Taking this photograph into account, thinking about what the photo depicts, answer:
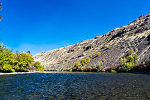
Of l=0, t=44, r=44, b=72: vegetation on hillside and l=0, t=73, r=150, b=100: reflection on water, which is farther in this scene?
l=0, t=44, r=44, b=72: vegetation on hillside

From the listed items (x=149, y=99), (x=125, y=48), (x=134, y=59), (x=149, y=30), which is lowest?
(x=149, y=99)

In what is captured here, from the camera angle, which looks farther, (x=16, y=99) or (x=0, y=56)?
(x=0, y=56)

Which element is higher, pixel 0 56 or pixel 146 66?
pixel 0 56

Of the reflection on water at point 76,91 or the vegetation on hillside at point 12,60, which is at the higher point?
the vegetation on hillside at point 12,60

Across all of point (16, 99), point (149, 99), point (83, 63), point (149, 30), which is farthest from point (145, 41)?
point (16, 99)

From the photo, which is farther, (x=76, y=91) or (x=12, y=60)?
(x=12, y=60)

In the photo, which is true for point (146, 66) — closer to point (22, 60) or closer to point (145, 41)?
point (145, 41)

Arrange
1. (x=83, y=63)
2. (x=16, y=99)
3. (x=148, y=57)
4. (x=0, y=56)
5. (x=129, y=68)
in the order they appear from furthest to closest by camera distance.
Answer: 1. (x=83, y=63)
2. (x=148, y=57)
3. (x=129, y=68)
4. (x=0, y=56)
5. (x=16, y=99)

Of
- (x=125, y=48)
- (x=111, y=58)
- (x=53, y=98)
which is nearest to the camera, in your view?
(x=53, y=98)

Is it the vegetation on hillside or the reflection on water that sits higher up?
the vegetation on hillside

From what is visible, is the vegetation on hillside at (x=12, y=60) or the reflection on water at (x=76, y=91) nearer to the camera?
the reflection on water at (x=76, y=91)

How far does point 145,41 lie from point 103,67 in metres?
37.5

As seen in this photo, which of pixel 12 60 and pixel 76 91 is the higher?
pixel 12 60

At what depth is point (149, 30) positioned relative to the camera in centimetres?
10331
